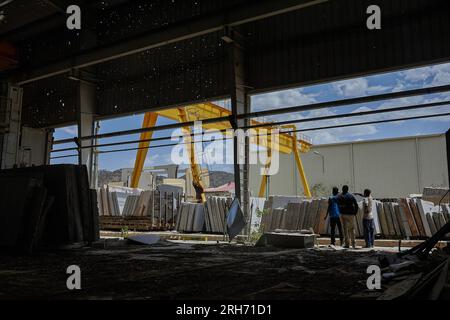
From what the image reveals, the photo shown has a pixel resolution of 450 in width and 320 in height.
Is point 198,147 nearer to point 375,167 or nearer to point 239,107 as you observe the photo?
point 239,107

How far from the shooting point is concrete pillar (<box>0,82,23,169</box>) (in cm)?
978

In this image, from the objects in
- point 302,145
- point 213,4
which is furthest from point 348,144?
point 213,4

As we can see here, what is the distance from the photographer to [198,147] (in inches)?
648

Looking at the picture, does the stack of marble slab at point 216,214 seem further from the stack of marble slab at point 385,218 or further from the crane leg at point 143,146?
the crane leg at point 143,146

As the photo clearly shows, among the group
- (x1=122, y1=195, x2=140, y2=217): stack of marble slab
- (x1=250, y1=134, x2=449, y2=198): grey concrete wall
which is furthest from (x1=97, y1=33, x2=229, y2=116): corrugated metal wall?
(x1=250, y1=134, x2=449, y2=198): grey concrete wall

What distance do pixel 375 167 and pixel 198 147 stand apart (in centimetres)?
1750

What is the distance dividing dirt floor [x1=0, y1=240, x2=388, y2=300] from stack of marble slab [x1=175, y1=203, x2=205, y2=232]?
7227mm

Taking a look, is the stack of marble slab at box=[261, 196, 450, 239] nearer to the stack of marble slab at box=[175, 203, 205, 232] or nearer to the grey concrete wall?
the stack of marble slab at box=[175, 203, 205, 232]

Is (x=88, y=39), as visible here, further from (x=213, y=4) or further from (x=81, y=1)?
(x=213, y=4)

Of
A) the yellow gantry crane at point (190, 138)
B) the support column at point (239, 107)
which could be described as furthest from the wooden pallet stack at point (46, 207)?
the yellow gantry crane at point (190, 138)

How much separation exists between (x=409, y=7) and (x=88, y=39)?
1065 cm

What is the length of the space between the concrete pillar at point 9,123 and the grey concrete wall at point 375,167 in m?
24.2
